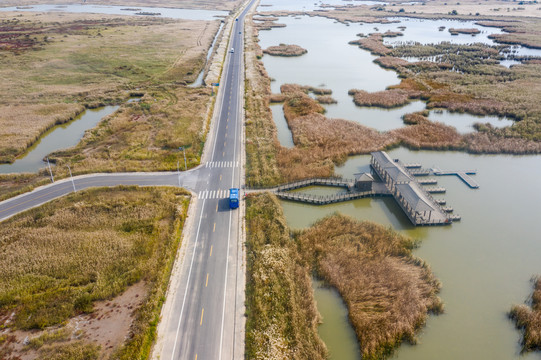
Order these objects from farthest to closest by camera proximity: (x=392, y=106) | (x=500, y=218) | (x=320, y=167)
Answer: (x=392, y=106) → (x=320, y=167) → (x=500, y=218)

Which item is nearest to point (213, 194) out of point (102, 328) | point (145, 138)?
point (102, 328)

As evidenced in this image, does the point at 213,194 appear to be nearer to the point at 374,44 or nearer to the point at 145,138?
the point at 145,138

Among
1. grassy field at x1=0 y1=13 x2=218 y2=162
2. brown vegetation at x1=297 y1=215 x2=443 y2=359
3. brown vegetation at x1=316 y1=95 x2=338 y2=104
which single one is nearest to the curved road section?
brown vegetation at x1=297 y1=215 x2=443 y2=359

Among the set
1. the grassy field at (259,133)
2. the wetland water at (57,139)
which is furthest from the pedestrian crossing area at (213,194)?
the wetland water at (57,139)

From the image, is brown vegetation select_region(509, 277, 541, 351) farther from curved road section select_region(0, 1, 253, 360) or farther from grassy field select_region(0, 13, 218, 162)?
grassy field select_region(0, 13, 218, 162)

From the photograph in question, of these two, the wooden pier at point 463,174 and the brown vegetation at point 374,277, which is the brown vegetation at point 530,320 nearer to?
the brown vegetation at point 374,277

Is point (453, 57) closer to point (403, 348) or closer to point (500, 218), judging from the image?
point (500, 218)

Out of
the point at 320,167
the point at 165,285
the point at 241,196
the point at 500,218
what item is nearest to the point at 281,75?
the point at 320,167
